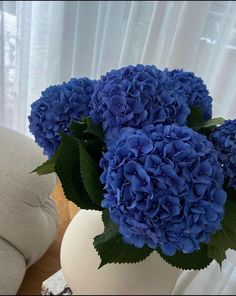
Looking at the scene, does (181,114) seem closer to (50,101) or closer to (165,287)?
(50,101)

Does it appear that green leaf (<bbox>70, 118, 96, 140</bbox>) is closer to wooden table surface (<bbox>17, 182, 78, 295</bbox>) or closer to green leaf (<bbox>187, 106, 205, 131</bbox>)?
green leaf (<bbox>187, 106, 205, 131</bbox>)

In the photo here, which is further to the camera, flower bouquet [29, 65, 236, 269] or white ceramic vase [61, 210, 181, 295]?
white ceramic vase [61, 210, 181, 295]

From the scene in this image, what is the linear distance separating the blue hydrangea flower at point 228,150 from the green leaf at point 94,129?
0.52 feet

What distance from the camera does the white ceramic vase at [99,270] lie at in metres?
0.54

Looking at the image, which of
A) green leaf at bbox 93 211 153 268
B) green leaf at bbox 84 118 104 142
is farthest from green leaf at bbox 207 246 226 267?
green leaf at bbox 84 118 104 142

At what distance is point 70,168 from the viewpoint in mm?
429

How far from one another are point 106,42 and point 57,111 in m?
0.74

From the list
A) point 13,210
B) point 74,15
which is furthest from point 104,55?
point 13,210

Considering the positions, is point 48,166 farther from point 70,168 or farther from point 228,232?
point 228,232

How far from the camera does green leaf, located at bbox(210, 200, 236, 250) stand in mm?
413

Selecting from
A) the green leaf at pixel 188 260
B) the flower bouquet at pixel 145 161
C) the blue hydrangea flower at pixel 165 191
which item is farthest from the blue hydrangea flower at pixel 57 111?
the green leaf at pixel 188 260

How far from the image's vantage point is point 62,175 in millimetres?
425

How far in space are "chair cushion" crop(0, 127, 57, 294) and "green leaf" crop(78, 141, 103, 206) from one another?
0.29 meters

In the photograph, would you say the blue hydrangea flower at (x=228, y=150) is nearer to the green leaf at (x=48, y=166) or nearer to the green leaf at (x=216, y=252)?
the green leaf at (x=216, y=252)
